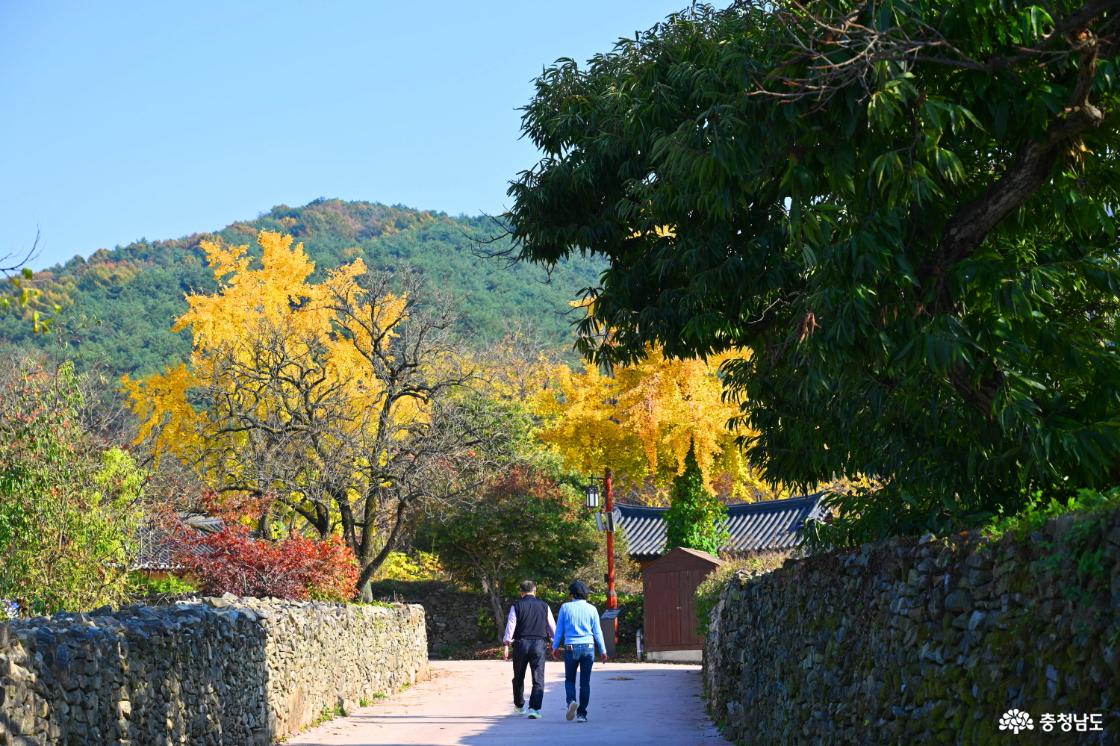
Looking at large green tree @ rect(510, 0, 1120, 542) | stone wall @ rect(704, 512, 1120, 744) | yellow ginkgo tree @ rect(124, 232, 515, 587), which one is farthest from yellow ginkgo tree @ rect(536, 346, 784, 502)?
large green tree @ rect(510, 0, 1120, 542)

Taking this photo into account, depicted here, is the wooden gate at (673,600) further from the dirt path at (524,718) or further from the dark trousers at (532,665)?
the dark trousers at (532,665)

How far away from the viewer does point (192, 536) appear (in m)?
20.2

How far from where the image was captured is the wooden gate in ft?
106

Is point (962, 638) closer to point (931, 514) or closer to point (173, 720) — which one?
point (931, 514)

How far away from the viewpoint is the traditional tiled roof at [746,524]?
128 ft

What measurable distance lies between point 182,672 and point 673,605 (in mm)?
24081

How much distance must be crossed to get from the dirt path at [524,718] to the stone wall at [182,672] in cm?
70

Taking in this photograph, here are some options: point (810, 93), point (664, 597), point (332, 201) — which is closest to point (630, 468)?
point (664, 597)

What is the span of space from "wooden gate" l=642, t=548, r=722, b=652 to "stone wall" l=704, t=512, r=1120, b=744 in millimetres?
21381

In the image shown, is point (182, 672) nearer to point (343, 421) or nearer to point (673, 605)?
point (343, 421)

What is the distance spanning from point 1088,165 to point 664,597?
26.3 metres

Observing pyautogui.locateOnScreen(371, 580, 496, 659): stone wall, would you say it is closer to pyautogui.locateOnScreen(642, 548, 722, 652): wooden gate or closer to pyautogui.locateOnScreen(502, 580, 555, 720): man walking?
pyautogui.locateOnScreen(642, 548, 722, 652): wooden gate

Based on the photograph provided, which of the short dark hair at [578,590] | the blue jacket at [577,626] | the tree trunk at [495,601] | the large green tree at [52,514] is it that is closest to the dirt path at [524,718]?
the blue jacket at [577,626]

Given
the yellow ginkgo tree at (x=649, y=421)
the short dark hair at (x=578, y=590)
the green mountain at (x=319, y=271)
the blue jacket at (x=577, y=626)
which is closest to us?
the blue jacket at (x=577, y=626)
